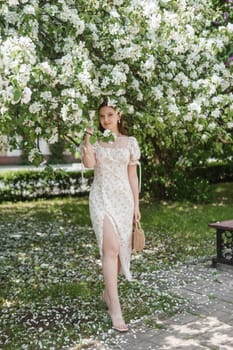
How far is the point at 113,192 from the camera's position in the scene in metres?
5.06

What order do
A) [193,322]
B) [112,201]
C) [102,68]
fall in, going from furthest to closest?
[102,68], [193,322], [112,201]

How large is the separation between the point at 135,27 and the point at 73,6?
728 millimetres

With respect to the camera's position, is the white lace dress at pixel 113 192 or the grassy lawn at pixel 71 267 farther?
the grassy lawn at pixel 71 267

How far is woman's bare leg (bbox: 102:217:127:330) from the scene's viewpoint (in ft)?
16.4

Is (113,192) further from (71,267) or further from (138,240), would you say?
(71,267)

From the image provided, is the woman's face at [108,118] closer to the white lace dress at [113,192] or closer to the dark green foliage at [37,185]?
the white lace dress at [113,192]

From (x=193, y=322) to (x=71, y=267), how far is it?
257 centimetres

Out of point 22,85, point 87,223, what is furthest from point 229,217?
point 22,85

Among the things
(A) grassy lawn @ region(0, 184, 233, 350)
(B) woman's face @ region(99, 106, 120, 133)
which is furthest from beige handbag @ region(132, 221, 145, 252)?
(B) woman's face @ region(99, 106, 120, 133)

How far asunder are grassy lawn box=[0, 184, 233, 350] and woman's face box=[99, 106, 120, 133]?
6.02 ft

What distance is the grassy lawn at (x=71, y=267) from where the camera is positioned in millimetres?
5168

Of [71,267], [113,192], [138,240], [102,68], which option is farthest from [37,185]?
[113,192]

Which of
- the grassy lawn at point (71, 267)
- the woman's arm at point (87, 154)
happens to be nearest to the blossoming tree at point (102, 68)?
the woman's arm at point (87, 154)

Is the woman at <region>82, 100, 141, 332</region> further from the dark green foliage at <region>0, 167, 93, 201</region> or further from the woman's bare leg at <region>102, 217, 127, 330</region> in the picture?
the dark green foliage at <region>0, 167, 93, 201</region>
